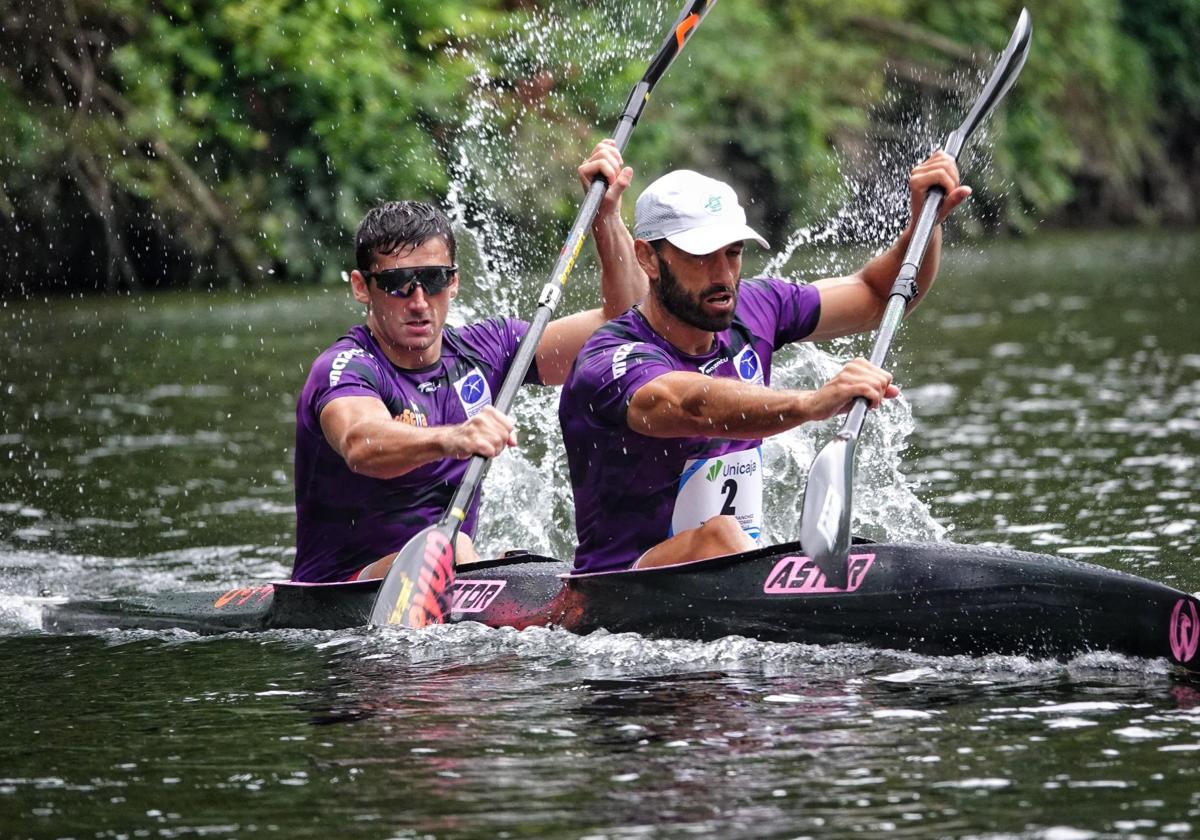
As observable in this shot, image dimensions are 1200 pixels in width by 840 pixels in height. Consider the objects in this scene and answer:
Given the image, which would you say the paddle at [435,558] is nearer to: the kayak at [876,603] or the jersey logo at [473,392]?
the jersey logo at [473,392]

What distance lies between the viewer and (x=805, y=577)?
5801 mm

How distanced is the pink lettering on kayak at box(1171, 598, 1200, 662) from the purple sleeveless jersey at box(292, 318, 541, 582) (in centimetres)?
260

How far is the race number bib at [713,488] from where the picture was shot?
6020mm

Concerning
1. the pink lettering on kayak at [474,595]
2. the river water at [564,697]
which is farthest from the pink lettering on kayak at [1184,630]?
the pink lettering on kayak at [474,595]

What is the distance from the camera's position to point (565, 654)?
603cm

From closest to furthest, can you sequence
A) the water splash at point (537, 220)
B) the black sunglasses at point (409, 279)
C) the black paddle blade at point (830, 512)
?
the black paddle blade at point (830, 512)
the black sunglasses at point (409, 279)
the water splash at point (537, 220)

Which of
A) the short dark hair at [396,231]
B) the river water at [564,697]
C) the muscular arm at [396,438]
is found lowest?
the river water at [564,697]

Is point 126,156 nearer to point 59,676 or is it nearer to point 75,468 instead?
point 75,468

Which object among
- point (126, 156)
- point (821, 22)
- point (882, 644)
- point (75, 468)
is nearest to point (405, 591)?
point (882, 644)

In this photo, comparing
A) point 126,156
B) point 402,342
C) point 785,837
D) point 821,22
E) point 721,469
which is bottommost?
point 785,837

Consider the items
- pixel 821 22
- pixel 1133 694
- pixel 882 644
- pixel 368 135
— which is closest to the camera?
pixel 1133 694

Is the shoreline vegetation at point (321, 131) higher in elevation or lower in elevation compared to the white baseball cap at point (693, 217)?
higher

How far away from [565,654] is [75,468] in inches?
230

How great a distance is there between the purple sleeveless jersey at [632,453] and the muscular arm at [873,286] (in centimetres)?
55
